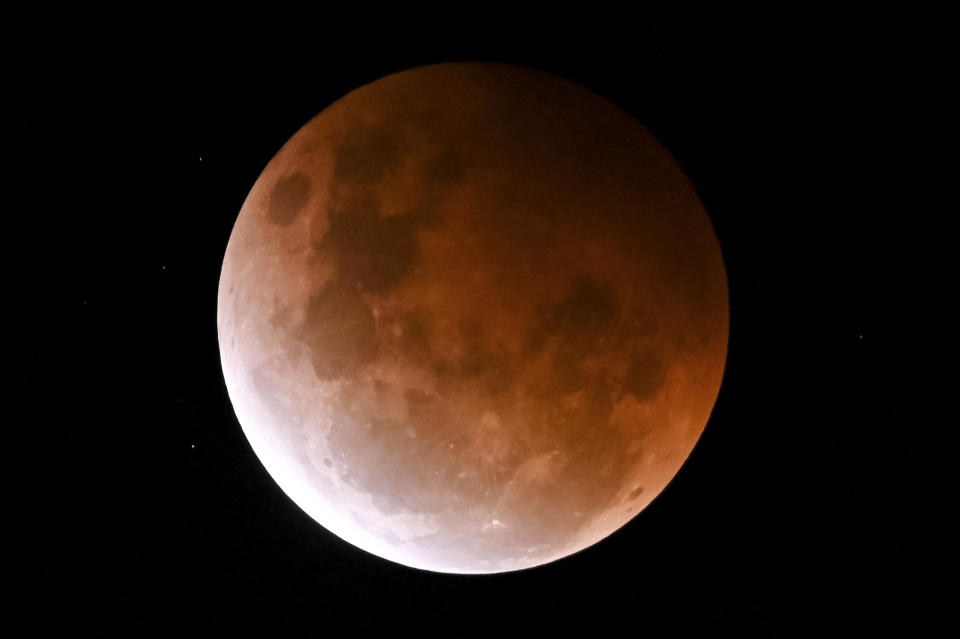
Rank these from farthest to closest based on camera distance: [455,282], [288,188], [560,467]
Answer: [288,188]
[560,467]
[455,282]

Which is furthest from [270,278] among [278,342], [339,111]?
[339,111]

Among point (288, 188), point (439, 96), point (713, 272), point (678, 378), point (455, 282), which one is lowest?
point (678, 378)

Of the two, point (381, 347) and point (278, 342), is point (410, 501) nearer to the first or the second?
point (381, 347)

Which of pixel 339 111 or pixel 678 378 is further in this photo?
pixel 339 111

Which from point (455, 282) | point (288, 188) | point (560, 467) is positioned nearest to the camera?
point (455, 282)

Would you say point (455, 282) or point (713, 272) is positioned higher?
point (713, 272)

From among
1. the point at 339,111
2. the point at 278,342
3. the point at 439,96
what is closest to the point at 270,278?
the point at 278,342
